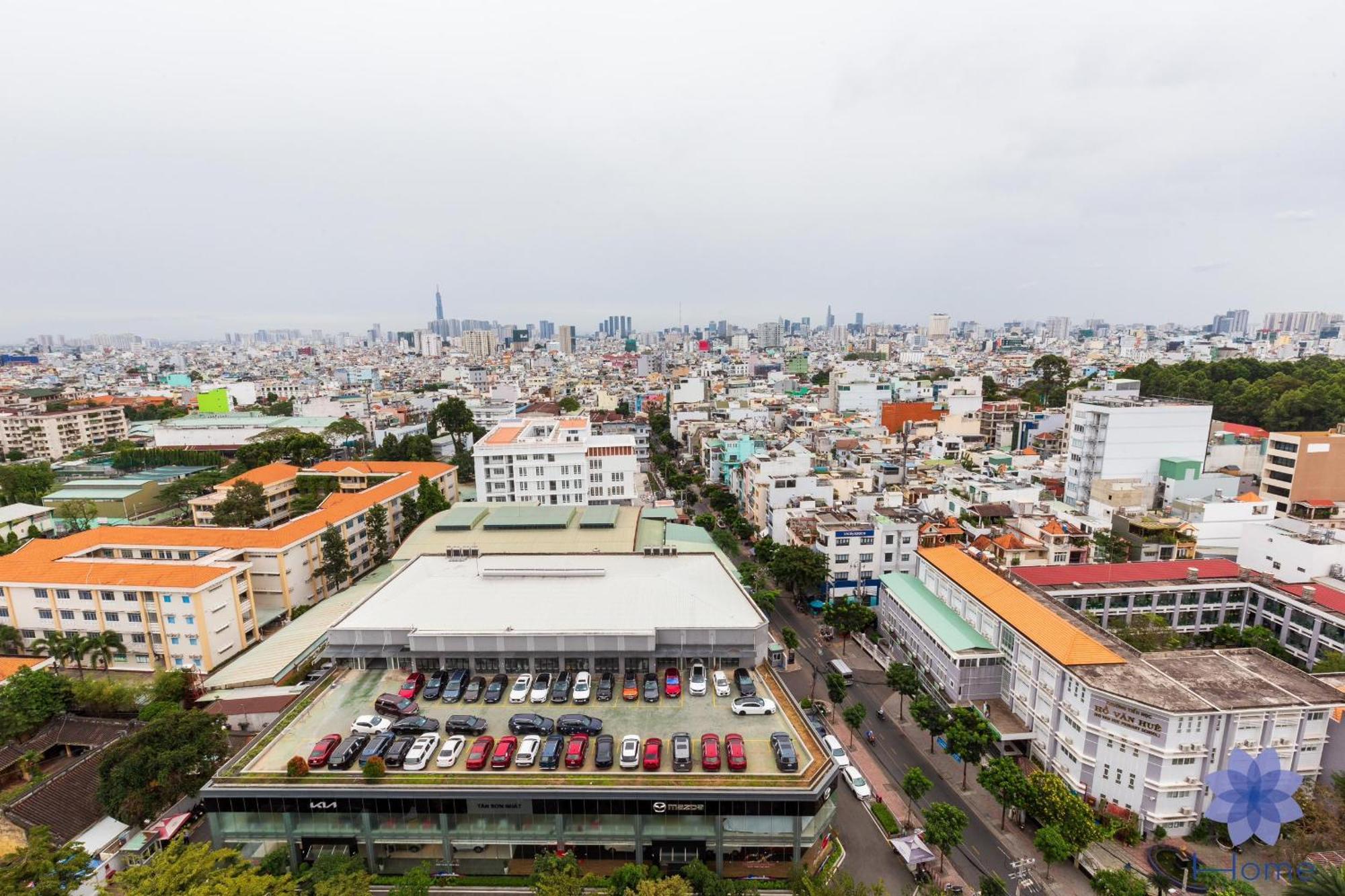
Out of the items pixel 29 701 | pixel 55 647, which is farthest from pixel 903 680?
pixel 55 647

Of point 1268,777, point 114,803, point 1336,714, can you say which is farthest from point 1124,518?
point 114,803

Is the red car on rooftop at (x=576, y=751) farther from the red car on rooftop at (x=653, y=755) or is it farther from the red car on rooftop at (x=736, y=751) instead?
the red car on rooftop at (x=736, y=751)

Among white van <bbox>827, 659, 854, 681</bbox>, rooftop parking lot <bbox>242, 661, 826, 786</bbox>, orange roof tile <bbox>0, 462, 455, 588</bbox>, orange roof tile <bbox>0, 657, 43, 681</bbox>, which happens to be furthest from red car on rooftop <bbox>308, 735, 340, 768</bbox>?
white van <bbox>827, 659, 854, 681</bbox>

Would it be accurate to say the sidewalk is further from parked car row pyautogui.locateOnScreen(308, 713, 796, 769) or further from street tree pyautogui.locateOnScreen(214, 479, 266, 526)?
street tree pyautogui.locateOnScreen(214, 479, 266, 526)

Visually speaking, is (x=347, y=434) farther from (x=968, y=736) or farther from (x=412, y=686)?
(x=968, y=736)

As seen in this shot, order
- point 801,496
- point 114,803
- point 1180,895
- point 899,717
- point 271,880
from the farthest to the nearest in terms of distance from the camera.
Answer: point 801,496, point 899,717, point 114,803, point 1180,895, point 271,880

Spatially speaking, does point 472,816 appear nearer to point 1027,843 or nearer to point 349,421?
point 1027,843
